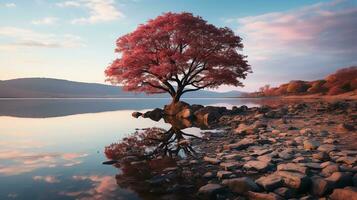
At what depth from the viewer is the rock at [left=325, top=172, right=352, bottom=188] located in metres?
6.46

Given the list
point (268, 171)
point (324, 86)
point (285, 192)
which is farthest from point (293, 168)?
point (324, 86)

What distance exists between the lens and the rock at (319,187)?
629 centimetres

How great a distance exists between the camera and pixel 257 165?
8328 mm

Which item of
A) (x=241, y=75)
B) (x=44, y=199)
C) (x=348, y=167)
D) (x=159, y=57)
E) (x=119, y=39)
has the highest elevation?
(x=119, y=39)

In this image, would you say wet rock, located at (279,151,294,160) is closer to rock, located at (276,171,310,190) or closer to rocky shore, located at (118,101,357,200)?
rocky shore, located at (118,101,357,200)

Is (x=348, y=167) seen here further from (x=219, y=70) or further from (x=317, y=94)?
(x=317, y=94)

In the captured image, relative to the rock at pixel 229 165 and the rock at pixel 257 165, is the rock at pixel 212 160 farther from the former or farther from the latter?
the rock at pixel 257 165

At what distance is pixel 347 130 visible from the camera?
1398cm

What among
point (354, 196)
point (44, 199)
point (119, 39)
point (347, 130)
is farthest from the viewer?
point (119, 39)

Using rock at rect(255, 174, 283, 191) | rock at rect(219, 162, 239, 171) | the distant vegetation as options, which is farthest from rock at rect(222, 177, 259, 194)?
the distant vegetation

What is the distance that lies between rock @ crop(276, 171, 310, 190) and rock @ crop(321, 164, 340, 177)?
36.3 inches

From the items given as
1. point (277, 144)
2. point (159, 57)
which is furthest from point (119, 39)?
point (277, 144)

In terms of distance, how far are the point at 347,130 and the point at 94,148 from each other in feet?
40.9

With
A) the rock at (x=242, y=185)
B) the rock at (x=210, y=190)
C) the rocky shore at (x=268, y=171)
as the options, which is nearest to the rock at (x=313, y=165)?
the rocky shore at (x=268, y=171)
